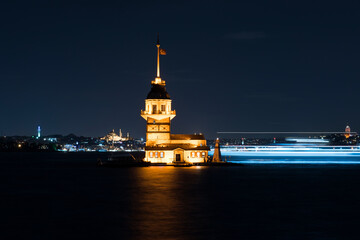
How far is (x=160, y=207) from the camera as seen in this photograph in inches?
1293

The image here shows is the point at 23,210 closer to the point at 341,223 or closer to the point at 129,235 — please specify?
the point at 129,235

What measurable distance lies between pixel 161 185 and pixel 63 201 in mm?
11272

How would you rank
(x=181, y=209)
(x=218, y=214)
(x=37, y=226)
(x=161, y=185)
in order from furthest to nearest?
1. (x=161, y=185)
2. (x=181, y=209)
3. (x=218, y=214)
4. (x=37, y=226)

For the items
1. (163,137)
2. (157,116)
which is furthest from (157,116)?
(163,137)

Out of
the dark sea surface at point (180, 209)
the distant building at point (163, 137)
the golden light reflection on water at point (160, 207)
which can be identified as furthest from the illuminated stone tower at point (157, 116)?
the dark sea surface at point (180, 209)

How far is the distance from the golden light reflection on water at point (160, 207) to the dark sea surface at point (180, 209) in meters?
0.04

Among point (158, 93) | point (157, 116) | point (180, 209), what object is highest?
point (158, 93)

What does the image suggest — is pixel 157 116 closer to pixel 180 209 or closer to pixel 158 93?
pixel 158 93

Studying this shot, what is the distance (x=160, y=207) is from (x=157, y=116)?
129 ft

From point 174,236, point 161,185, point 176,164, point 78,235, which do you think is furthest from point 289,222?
point 176,164

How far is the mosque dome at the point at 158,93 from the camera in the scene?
7231 centimetres

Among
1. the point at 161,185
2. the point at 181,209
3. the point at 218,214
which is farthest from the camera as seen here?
the point at 161,185

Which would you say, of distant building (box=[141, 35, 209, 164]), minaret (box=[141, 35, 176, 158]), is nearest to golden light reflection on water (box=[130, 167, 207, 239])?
distant building (box=[141, 35, 209, 164])

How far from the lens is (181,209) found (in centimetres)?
3200
